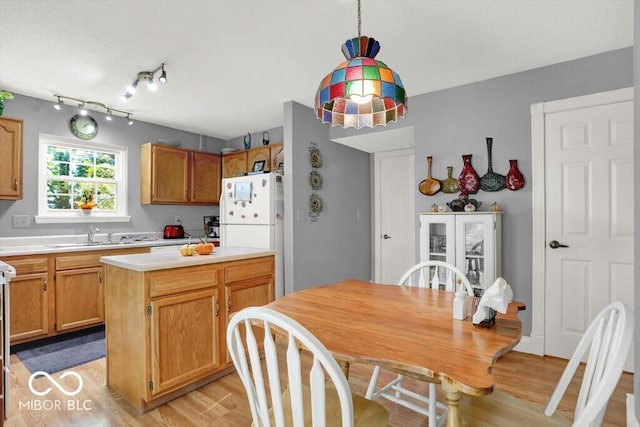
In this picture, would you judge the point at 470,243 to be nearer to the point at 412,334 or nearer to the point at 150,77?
the point at 412,334

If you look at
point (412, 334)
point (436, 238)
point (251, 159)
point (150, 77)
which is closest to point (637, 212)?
point (412, 334)

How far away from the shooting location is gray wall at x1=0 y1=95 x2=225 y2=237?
11.1ft

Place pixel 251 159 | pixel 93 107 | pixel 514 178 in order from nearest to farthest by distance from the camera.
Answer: pixel 514 178
pixel 93 107
pixel 251 159

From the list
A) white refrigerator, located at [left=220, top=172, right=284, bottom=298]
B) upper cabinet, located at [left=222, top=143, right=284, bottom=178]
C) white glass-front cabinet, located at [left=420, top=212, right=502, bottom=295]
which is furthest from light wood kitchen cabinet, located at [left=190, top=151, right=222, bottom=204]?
white glass-front cabinet, located at [left=420, top=212, right=502, bottom=295]

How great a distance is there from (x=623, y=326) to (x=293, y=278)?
9.17ft

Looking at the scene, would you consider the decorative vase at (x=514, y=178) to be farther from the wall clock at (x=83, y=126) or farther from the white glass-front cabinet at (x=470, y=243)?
the wall clock at (x=83, y=126)

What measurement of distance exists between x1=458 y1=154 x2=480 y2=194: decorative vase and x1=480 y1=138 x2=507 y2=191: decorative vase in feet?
0.16

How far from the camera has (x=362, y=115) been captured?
1.76 m

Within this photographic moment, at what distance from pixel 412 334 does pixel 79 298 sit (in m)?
3.43

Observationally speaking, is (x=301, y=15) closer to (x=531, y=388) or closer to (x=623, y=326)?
(x=623, y=326)

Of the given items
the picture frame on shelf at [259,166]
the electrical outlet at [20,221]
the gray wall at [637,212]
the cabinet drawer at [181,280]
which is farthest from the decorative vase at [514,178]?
the electrical outlet at [20,221]

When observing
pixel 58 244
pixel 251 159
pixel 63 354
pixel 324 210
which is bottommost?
pixel 63 354

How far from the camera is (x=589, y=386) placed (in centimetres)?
109

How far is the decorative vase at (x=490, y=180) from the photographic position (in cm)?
291
